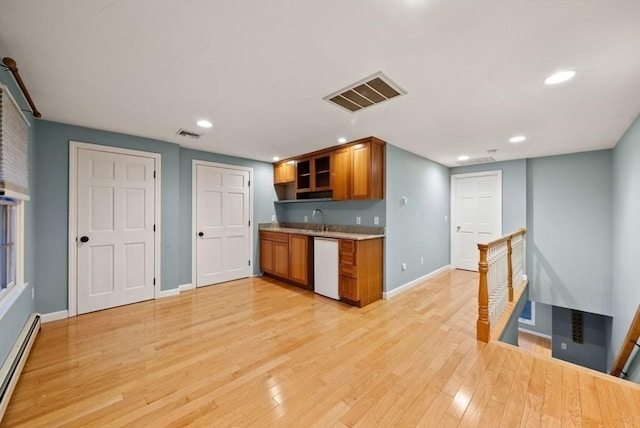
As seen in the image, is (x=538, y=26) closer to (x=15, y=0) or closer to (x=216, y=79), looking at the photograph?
(x=216, y=79)

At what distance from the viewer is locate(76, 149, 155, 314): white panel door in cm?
334

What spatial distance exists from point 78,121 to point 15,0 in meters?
2.22

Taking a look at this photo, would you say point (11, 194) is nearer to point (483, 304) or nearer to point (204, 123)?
point (204, 123)

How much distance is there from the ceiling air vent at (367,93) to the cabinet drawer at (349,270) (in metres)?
2.04

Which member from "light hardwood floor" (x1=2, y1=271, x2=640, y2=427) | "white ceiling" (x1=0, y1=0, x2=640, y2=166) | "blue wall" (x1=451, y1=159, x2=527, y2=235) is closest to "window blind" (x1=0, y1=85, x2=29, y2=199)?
"white ceiling" (x1=0, y1=0, x2=640, y2=166)

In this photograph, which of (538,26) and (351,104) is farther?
(351,104)

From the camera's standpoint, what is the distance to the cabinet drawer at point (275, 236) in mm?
4656

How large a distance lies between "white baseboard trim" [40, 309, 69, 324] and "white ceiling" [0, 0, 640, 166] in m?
2.32

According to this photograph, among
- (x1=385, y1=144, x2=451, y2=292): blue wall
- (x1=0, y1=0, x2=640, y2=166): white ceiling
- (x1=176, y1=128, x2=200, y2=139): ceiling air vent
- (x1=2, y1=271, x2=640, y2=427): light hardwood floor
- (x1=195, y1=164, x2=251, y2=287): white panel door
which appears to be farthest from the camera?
(x1=195, y1=164, x2=251, y2=287): white panel door

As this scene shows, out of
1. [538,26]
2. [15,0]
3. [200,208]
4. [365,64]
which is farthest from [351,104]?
[200,208]

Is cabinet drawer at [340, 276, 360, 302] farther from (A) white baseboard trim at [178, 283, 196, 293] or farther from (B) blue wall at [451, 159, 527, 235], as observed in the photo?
(B) blue wall at [451, 159, 527, 235]

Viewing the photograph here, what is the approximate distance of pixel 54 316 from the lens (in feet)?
10.3

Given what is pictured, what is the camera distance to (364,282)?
11.8 feet

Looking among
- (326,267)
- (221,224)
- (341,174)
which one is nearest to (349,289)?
(326,267)
